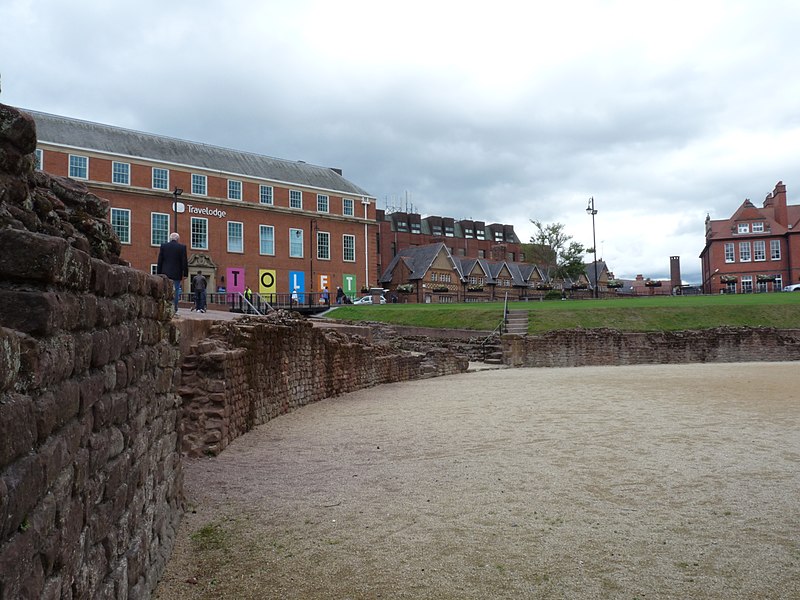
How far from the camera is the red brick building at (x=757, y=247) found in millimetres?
62000

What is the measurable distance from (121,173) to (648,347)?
37200mm

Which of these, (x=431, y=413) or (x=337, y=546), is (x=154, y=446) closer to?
(x=337, y=546)

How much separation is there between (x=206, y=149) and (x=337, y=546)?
50.6 m

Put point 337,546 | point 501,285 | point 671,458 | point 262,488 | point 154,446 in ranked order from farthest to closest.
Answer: point 501,285
point 671,458
point 262,488
point 337,546
point 154,446

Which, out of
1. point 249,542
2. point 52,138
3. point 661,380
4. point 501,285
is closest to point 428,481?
point 249,542

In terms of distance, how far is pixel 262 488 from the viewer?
6941mm

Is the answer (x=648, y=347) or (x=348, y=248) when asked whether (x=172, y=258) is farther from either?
(x=348, y=248)

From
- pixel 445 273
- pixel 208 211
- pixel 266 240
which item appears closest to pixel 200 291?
pixel 208 211

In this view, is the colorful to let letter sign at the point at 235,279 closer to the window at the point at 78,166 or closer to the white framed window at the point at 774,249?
the window at the point at 78,166

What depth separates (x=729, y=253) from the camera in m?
65.6

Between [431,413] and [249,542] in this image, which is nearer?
[249,542]

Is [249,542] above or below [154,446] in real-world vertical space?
below

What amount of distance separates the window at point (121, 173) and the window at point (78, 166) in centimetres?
178

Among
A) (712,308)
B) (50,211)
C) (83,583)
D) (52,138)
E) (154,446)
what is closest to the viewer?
(83,583)
